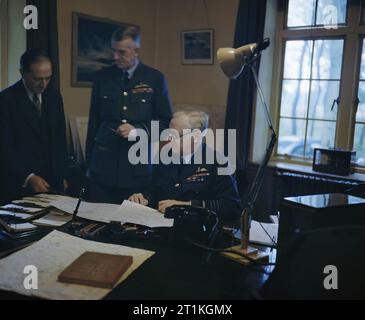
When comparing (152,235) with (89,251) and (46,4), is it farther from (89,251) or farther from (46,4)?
(46,4)

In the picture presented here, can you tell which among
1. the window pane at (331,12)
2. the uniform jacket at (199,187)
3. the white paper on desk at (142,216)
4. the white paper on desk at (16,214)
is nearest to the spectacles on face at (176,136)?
the uniform jacket at (199,187)

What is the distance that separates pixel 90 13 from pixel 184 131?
69.4 inches

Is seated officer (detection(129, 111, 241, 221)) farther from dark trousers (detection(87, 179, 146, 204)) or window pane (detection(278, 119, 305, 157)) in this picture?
window pane (detection(278, 119, 305, 157))

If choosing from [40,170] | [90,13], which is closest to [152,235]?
[40,170]

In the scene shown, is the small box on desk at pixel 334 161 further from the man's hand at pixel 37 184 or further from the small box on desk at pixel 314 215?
the man's hand at pixel 37 184

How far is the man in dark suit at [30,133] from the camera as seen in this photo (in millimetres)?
2889

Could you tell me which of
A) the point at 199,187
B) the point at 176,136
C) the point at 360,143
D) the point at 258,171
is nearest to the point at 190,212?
the point at 258,171

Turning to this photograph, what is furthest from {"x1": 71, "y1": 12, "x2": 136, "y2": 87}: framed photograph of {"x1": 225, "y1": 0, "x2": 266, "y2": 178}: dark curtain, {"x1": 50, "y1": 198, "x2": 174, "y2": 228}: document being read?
{"x1": 50, "y1": 198, "x2": 174, "y2": 228}: document being read

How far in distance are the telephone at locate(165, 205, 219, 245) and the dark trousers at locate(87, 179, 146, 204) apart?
140 centimetres

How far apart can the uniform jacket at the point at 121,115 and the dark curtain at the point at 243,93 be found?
2.38 feet

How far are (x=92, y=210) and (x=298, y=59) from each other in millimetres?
2376

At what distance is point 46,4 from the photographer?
10.0 feet

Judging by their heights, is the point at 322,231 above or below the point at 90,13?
below

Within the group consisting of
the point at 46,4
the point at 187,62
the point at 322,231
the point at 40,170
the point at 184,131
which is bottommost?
the point at 40,170
